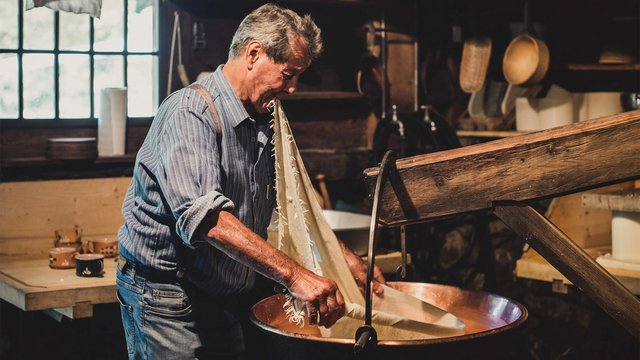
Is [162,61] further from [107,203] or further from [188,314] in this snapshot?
[188,314]

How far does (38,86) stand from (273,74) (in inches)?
93.4

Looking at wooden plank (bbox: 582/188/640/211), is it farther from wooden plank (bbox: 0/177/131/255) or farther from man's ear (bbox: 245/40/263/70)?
wooden plank (bbox: 0/177/131/255)

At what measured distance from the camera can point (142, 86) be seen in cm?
514

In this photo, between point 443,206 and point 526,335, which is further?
point 526,335

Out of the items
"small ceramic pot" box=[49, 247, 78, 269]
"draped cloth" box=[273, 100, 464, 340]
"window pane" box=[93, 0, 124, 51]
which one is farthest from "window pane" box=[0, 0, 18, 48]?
"draped cloth" box=[273, 100, 464, 340]

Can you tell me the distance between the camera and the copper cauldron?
7.23ft

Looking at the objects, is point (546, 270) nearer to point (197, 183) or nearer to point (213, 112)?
point (213, 112)

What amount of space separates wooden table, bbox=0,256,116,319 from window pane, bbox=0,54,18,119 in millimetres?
1074

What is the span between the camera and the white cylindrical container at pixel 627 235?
429 centimetres

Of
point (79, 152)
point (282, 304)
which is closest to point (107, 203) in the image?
point (79, 152)

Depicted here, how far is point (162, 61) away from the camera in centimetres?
513

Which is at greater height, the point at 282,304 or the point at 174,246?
the point at 174,246

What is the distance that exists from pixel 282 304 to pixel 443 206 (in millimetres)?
740

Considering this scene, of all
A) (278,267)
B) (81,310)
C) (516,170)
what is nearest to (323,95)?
(81,310)
